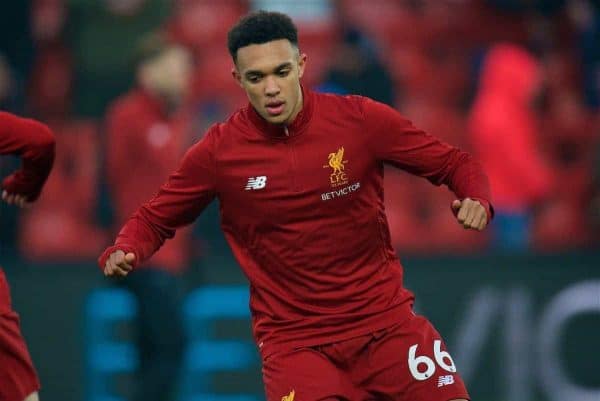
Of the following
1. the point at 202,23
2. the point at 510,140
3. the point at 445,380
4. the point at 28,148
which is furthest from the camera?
the point at 202,23

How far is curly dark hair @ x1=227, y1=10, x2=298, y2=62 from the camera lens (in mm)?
5355

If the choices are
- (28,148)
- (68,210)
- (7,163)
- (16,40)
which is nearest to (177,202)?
(28,148)

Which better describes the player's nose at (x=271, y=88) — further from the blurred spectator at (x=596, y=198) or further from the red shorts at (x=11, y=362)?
the blurred spectator at (x=596, y=198)

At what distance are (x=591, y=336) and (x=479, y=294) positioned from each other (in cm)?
81

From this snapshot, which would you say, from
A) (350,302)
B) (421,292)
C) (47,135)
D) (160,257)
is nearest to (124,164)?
(160,257)

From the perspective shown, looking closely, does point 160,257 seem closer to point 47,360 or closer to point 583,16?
point 47,360

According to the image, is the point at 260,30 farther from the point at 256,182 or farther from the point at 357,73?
the point at 357,73

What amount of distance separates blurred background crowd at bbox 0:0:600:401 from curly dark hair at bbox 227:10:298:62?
151 inches

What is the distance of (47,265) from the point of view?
9.43 meters

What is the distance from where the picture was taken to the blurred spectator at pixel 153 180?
8484 mm

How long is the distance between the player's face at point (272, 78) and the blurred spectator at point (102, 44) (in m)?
4.92

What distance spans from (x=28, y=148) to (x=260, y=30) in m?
1.07

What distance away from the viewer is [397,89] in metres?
10.6

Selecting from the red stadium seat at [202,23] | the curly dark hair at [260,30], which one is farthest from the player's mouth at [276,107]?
the red stadium seat at [202,23]
